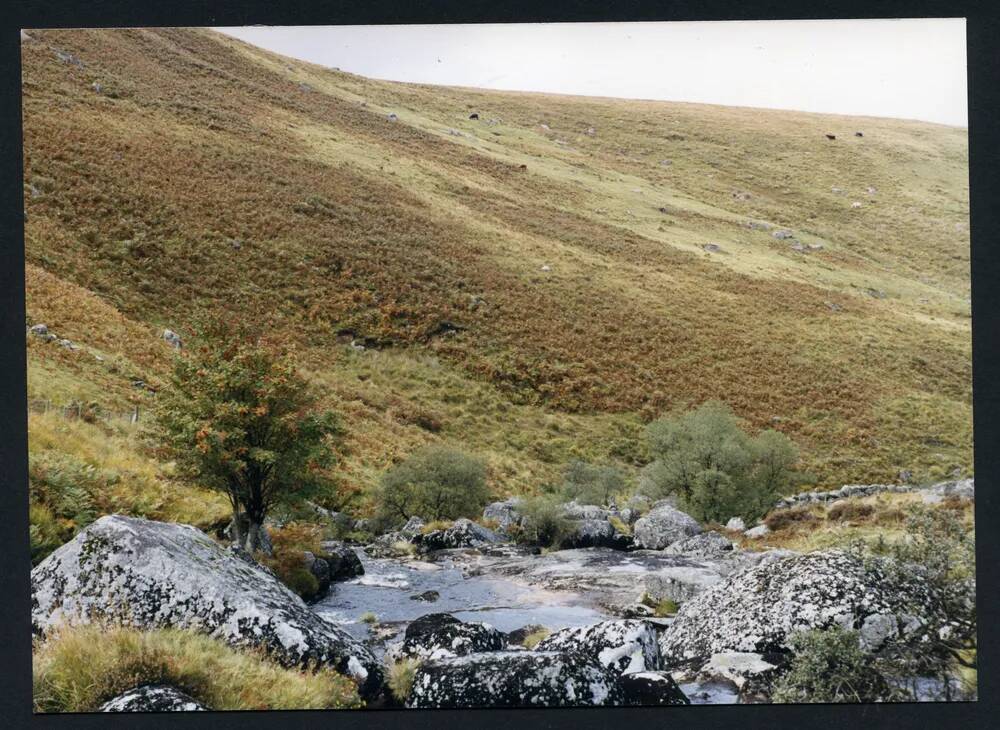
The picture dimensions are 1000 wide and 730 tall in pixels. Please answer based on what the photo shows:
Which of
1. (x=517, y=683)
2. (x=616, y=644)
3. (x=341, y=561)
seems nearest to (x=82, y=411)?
(x=341, y=561)

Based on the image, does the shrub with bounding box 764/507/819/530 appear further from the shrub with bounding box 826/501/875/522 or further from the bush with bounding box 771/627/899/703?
the bush with bounding box 771/627/899/703

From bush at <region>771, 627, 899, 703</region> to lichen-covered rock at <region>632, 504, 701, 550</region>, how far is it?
5.56 m

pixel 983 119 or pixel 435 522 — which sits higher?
pixel 983 119

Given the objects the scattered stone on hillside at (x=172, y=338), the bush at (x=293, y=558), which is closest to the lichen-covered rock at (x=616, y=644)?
the bush at (x=293, y=558)

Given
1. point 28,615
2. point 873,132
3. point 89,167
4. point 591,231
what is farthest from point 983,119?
point 591,231

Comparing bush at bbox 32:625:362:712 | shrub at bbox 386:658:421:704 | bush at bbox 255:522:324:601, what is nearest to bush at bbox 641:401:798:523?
bush at bbox 255:522:324:601

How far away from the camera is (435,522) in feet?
44.5

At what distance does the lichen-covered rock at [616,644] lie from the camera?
7691 mm

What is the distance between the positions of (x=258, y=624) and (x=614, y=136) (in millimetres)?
27536

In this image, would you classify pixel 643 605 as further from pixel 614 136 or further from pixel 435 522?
pixel 614 136

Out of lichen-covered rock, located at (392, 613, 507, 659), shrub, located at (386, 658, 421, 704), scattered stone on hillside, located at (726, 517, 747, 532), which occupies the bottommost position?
scattered stone on hillside, located at (726, 517, 747, 532)

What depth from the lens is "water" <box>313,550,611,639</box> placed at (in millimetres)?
9188

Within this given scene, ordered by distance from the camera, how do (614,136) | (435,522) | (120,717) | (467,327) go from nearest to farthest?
(120,717)
(435,522)
(467,327)
(614,136)

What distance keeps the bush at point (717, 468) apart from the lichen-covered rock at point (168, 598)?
916cm
